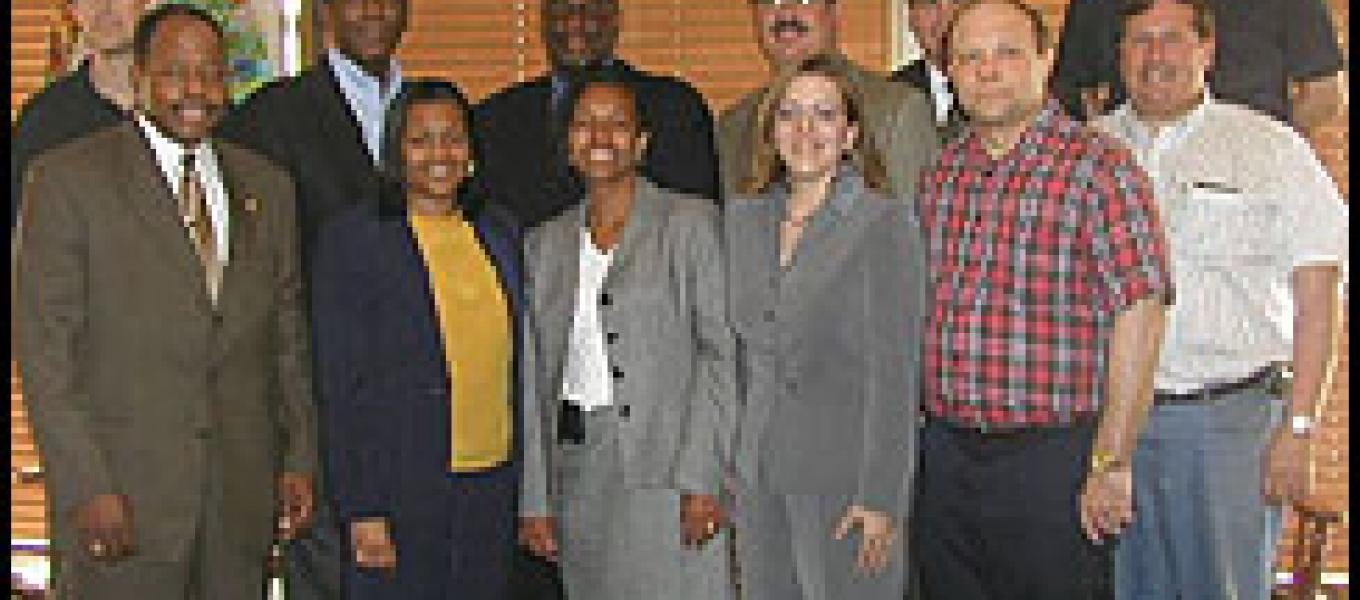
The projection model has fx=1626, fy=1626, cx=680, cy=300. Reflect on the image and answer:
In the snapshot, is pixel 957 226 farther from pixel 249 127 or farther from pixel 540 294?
pixel 249 127

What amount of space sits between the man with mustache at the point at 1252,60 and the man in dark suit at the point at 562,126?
0.89m

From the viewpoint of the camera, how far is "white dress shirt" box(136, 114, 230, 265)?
317 centimetres

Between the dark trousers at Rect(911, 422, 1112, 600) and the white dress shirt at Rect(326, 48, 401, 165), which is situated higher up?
the white dress shirt at Rect(326, 48, 401, 165)

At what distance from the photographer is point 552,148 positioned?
13.0 feet

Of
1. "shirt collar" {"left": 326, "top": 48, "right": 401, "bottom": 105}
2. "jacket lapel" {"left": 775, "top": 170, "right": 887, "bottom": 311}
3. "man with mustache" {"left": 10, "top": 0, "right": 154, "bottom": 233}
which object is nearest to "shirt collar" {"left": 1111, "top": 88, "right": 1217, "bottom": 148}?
"jacket lapel" {"left": 775, "top": 170, "right": 887, "bottom": 311}

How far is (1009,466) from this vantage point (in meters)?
2.97

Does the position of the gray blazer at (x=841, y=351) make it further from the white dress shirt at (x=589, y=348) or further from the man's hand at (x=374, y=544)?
the man's hand at (x=374, y=544)

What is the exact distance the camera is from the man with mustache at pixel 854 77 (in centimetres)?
356

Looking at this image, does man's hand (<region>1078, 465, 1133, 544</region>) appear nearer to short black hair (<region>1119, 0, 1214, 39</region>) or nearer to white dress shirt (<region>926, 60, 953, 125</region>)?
short black hair (<region>1119, 0, 1214, 39</region>)

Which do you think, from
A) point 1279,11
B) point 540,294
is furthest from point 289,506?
point 1279,11

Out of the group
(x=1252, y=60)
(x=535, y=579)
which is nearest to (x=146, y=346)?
(x=535, y=579)

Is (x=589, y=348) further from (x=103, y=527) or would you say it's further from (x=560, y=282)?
(x=103, y=527)

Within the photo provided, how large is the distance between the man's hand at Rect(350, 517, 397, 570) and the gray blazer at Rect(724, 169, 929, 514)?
0.72m

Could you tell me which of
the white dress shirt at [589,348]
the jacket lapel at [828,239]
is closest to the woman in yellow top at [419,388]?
the white dress shirt at [589,348]
